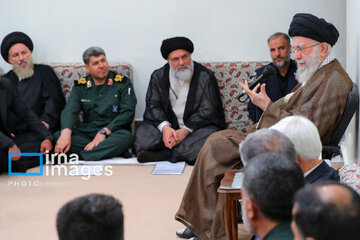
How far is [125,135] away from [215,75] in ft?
3.97

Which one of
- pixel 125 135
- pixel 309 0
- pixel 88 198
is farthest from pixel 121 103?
pixel 88 198

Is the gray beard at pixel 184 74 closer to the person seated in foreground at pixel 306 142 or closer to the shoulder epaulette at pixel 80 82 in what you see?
the shoulder epaulette at pixel 80 82

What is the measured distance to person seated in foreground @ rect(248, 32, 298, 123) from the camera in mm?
5500

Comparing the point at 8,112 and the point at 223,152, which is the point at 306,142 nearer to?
the point at 223,152

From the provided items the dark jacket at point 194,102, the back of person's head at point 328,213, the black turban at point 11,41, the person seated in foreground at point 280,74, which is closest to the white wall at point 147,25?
the black turban at point 11,41

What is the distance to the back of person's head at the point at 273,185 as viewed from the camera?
1.93 meters

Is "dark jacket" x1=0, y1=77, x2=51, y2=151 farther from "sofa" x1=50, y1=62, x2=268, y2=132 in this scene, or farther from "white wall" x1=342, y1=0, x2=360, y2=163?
"white wall" x1=342, y1=0, x2=360, y2=163

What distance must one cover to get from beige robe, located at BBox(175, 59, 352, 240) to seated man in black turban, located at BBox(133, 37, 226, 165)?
2.00 metres

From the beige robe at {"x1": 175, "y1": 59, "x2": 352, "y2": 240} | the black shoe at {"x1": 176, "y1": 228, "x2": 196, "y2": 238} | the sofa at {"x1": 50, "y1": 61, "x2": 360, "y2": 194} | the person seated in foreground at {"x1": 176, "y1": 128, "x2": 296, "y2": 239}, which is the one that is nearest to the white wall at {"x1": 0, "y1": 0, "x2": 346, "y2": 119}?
the sofa at {"x1": 50, "y1": 61, "x2": 360, "y2": 194}

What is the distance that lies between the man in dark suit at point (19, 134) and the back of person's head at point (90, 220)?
13.0 ft

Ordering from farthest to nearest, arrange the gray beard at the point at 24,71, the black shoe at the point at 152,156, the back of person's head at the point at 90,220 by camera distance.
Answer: the gray beard at the point at 24,71 < the black shoe at the point at 152,156 < the back of person's head at the point at 90,220

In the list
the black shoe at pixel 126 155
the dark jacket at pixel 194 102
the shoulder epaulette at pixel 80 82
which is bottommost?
Result: the black shoe at pixel 126 155

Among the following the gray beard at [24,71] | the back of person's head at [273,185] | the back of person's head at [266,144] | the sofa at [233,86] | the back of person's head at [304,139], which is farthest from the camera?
the gray beard at [24,71]

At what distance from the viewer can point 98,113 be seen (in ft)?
20.9
